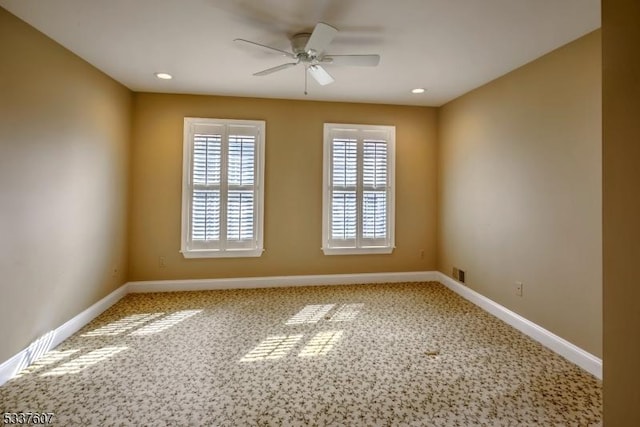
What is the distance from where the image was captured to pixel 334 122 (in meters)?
4.34

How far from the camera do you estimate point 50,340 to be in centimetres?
260

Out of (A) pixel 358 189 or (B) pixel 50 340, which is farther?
(A) pixel 358 189

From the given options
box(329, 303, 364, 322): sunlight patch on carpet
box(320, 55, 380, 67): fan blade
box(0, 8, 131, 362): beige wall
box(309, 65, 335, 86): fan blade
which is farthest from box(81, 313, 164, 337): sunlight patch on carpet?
box(320, 55, 380, 67): fan blade

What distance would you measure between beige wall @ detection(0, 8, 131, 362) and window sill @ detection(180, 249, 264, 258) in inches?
34.3

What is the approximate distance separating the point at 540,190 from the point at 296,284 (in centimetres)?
303

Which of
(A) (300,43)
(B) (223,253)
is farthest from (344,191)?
(A) (300,43)

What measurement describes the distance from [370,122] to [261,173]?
1698 millimetres

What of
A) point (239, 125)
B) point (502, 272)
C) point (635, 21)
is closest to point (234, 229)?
point (239, 125)

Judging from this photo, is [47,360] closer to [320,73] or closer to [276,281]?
[276,281]

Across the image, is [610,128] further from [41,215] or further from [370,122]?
[41,215]

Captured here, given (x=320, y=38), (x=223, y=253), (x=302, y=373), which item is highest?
(x=320, y=38)

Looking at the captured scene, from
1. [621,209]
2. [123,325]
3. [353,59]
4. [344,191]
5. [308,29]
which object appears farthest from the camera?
[344,191]

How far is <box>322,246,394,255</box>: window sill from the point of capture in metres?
4.38

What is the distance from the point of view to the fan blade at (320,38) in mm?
2061
